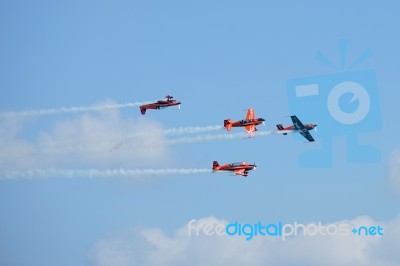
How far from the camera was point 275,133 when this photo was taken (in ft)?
456

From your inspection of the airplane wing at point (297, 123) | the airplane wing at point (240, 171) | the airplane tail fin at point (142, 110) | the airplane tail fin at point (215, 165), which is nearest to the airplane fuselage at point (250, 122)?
the airplane wing at point (297, 123)

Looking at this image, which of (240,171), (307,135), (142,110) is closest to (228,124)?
(240,171)

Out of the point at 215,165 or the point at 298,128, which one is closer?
the point at 215,165

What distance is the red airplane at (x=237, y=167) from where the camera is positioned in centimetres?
13625

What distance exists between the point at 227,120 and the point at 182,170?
594 inches

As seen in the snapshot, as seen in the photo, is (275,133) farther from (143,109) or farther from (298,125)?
(143,109)

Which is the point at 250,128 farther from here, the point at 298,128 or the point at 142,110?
the point at 142,110

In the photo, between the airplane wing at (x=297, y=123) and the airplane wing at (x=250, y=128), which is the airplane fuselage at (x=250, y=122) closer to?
the airplane wing at (x=250, y=128)

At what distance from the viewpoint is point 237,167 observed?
138125 millimetres

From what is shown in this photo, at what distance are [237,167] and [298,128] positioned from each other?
11.9m

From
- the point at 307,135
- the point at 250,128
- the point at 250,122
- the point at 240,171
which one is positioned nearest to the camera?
the point at 240,171

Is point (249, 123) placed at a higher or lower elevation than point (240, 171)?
higher

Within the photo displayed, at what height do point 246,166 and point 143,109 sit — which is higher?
point 143,109

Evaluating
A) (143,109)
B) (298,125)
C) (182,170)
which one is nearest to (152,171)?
(182,170)
